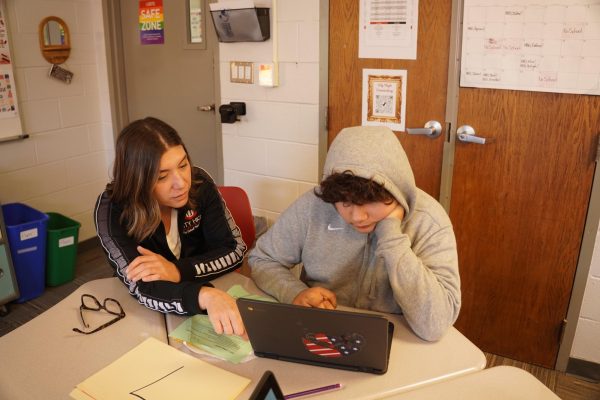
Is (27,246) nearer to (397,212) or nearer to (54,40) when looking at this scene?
(54,40)

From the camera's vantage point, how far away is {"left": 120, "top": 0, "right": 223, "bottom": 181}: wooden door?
3.24m

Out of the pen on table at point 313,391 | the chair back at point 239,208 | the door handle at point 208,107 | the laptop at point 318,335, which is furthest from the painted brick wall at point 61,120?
the pen on table at point 313,391

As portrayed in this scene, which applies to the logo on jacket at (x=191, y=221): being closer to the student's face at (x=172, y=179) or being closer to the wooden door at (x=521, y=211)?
the student's face at (x=172, y=179)

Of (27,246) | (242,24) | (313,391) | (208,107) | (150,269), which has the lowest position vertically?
(27,246)

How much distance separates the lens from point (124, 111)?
3732 millimetres

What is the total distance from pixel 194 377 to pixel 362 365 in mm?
373

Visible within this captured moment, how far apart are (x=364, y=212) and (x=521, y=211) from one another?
125cm

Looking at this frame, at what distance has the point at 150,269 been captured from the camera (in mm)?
1516

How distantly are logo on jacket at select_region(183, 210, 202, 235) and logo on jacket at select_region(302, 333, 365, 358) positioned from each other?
82 centimetres

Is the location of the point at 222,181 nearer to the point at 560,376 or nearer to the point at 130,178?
the point at 130,178

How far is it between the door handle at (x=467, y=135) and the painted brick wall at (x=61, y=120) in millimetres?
2445

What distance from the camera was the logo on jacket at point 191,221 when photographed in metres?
1.86

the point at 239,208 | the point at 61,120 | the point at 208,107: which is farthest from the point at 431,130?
the point at 61,120

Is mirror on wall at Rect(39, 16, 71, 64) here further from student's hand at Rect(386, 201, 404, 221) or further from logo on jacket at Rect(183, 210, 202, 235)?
student's hand at Rect(386, 201, 404, 221)
